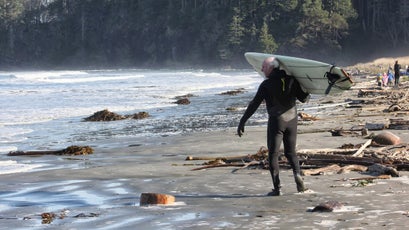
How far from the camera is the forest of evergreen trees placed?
308 ft

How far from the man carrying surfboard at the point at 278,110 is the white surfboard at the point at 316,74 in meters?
0.13

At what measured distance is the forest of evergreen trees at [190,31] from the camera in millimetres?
93938

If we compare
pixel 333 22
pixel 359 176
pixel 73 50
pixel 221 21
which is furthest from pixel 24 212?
pixel 73 50

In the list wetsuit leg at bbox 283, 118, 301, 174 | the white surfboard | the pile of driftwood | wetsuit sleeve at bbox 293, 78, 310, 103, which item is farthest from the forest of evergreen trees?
wetsuit leg at bbox 283, 118, 301, 174

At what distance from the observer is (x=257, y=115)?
2030 cm

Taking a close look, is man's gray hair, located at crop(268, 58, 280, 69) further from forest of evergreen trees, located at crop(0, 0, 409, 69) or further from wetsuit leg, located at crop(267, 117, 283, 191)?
forest of evergreen trees, located at crop(0, 0, 409, 69)

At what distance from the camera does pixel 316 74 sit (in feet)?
24.4

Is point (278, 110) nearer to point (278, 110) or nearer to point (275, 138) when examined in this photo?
point (278, 110)

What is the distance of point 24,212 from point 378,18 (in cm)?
9479

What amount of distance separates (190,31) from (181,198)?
103 meters

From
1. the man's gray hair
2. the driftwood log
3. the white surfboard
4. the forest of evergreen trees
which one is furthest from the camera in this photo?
the forest of evergreen trees

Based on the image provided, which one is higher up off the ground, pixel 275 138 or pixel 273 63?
pixel 273 63

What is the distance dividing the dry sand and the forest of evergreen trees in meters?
81.5

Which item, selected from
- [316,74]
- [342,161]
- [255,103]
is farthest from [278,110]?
[342,161]
